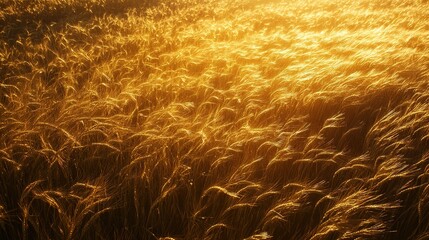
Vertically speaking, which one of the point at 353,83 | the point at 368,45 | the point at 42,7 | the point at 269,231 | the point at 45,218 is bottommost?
the point at 269,231

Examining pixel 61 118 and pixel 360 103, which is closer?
pixel 61 118

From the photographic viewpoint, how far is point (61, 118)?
208 centimetres

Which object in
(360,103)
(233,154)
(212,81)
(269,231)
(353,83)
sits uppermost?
(212,81)

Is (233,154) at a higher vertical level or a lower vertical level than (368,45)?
lower

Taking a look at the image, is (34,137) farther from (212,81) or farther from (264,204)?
(212,81)

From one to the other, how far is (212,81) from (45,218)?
2117 millimetres

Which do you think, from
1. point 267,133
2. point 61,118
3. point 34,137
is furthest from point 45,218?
point 267,133

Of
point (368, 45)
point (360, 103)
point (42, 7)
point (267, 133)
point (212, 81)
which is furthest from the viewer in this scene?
point (42, 7)

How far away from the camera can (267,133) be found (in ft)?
6.73

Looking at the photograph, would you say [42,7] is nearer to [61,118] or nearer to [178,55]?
[178,55]

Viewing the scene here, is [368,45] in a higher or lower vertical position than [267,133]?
higher

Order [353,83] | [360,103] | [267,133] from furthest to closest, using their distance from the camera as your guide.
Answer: [353,83] → [360,103] → [267,133]

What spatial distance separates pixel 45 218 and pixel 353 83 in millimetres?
2592

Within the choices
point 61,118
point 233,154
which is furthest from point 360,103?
point 61,118
